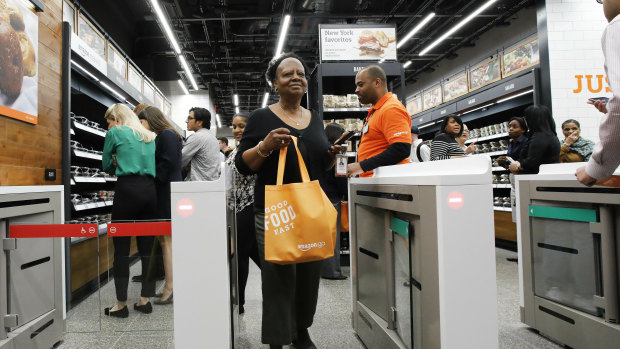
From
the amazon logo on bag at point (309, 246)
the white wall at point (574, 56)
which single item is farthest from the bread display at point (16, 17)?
the white wall at point (574, 56)

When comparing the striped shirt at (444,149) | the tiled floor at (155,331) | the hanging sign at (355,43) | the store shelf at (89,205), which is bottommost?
the tiled floor at (155,331)

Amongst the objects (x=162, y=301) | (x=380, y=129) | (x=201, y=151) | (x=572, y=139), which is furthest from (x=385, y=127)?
(x=572, y=139)

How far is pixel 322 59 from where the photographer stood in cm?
488

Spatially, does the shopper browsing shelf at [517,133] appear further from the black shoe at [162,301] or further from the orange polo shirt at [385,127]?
the black shoe at [162,301]

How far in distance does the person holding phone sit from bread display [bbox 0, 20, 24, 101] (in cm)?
316

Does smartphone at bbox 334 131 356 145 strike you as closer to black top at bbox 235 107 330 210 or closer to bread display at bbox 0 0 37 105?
black top at bbox 235 107 330 210

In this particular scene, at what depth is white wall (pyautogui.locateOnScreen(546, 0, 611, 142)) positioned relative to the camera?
18.5ft

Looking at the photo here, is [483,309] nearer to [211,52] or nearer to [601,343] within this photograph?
[601,343]

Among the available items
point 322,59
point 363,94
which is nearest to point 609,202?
point 363,94

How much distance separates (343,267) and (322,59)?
102 inches

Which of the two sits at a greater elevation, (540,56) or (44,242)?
(540,56)

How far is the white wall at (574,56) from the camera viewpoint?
564 cm

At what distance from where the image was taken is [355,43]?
496cm

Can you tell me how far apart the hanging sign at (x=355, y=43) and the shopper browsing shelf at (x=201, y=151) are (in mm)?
1991
